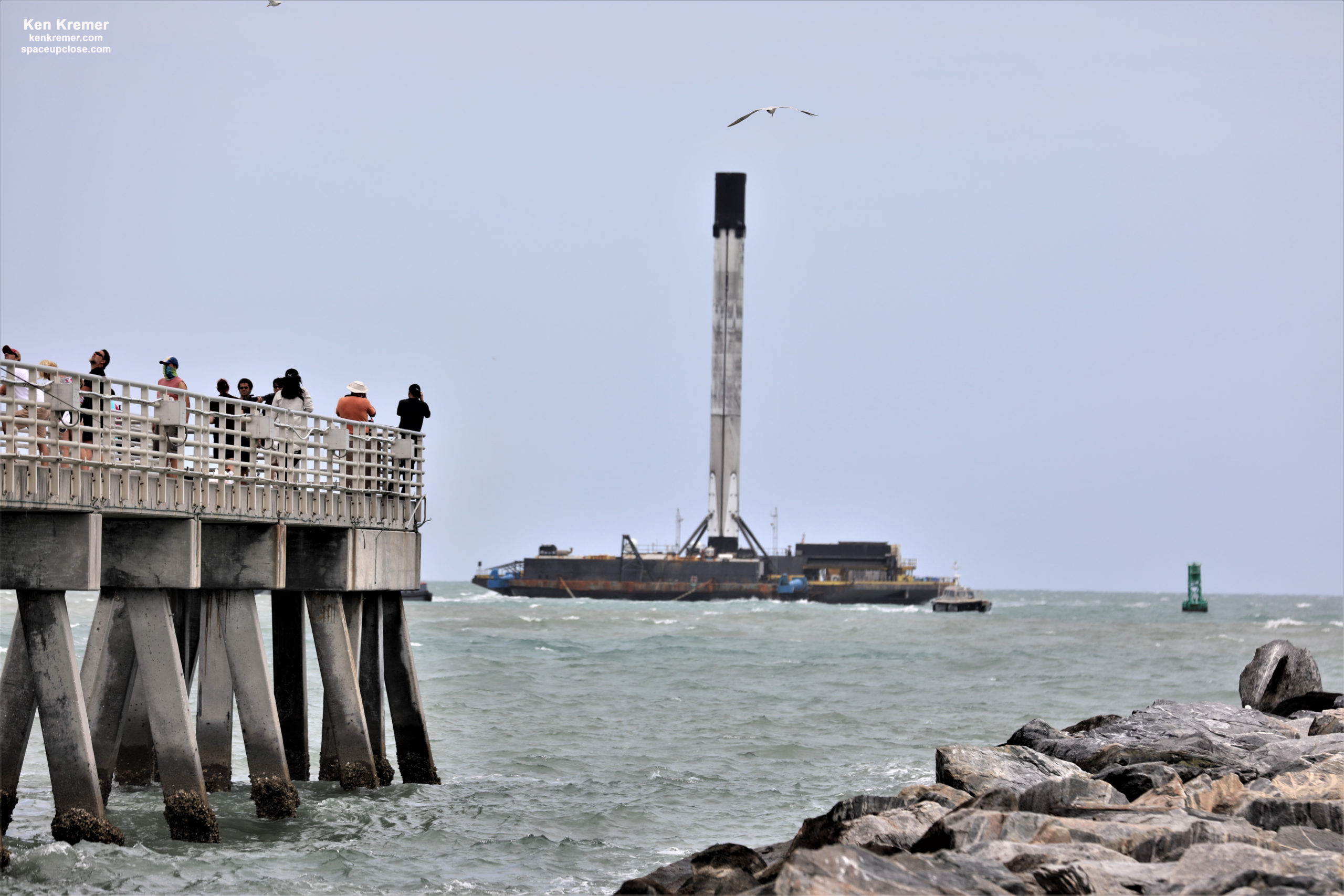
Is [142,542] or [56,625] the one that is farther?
[142,542]

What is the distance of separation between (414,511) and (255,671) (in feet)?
16.5

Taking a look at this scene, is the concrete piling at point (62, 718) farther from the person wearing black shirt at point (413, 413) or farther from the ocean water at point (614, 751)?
the person wearing black shirt at point (413, 413)

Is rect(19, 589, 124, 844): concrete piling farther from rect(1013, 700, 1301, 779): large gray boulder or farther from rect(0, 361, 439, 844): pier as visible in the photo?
rect(1013, 700, 1301, 779): large gray boulder

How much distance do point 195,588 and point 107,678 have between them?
2.11 metres

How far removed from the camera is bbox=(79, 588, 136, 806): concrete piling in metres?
18.8

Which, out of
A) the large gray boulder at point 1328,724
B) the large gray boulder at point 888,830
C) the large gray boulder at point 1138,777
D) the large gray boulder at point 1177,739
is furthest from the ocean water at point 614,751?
the large gray boulder at point 1328,724

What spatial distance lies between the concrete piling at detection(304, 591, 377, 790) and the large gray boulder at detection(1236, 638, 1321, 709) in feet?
42.5

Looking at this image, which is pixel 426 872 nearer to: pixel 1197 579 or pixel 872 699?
pixel 872 699

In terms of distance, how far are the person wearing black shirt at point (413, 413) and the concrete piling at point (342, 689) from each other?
106 inches

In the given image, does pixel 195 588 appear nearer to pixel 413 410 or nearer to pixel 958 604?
pixel 413 410

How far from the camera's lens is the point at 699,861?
1325 cm

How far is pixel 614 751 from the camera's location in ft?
95.4

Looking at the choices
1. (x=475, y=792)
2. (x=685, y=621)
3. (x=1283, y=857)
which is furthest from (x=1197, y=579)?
(x=1283, y=857)

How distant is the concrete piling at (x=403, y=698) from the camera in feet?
73.7
